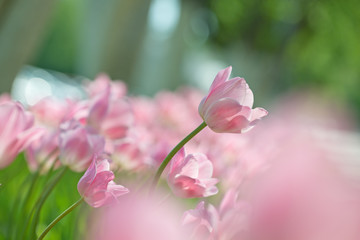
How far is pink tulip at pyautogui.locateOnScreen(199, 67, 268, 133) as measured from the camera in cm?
38

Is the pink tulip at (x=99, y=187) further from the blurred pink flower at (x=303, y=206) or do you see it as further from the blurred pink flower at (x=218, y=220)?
the blurred pink flower at (x=303, y=206)

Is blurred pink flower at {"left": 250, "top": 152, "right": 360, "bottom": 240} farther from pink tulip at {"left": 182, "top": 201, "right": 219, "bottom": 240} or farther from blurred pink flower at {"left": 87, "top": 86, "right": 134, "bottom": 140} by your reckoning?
blurred pink flower at {"left": 87, "top": 86, "right": 134, "bottom": 140}

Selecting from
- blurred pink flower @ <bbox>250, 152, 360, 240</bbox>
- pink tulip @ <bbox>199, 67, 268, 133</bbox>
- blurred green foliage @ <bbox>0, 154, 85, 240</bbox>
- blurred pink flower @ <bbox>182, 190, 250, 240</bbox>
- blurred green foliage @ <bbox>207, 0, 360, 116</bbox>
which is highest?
blurred pink flower @ <bbox>250, 152, 360, 240</bbox>

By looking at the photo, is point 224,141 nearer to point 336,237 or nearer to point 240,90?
point 240,90

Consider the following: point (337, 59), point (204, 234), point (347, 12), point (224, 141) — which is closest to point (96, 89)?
point (224, 141)

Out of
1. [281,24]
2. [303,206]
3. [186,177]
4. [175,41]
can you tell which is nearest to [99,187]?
[186,177]

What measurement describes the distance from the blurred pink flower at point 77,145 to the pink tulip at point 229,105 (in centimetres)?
11

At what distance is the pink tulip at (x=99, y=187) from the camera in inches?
13.6

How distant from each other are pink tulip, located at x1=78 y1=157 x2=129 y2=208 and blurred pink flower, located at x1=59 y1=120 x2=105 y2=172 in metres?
0.07

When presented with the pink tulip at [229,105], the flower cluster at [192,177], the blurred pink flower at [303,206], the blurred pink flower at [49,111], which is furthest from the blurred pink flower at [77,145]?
the blurred pink flower at [49,111]

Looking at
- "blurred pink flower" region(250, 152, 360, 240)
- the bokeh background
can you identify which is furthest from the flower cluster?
the bokeh background

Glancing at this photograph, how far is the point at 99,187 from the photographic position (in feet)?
1.15

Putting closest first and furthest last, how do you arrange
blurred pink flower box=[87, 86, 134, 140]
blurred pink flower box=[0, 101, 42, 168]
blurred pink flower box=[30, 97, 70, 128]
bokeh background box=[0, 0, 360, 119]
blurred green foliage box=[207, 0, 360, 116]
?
1. blurred pink flower box=[0, 101, 42, 168]
2. blurred pink flower box=[87, 86, 134, 140]
3. blurred pink flower box=[30, 97, 70, 128]
4. bokeh background box=[0, 0, 360, 119]
5. blurred green foliage box=[207, 0, 360, 116]

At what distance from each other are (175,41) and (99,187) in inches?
249
